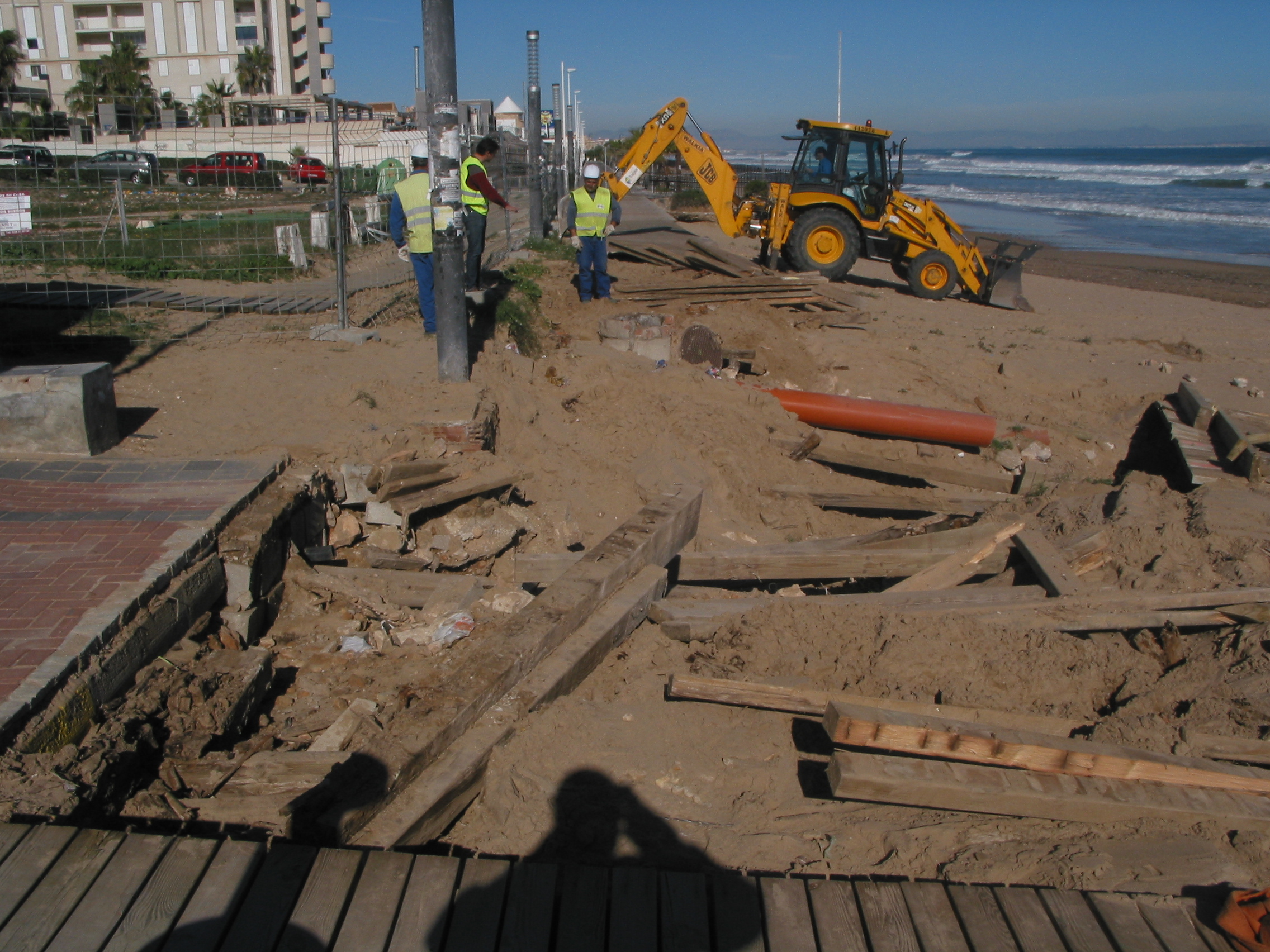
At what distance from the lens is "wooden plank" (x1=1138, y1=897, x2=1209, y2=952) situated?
7.91 feet

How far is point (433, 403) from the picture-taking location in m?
6.63

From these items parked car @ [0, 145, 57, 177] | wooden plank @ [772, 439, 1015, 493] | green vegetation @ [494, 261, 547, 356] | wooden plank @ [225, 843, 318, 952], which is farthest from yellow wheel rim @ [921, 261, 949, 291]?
wooden plank @ [225, 843, 318, 952]

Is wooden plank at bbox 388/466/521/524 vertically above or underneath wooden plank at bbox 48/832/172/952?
above

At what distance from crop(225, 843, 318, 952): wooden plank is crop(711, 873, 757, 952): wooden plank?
858mm

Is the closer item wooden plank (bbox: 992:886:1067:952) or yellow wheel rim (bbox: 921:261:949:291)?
wooden plank (bbox: 992:886:1067:952)

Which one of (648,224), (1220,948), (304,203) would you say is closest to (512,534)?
(1220,948)

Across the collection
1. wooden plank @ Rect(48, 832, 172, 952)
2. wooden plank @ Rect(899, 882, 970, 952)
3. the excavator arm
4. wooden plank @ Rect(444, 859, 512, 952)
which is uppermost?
the excavator arm

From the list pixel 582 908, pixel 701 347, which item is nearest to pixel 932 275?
pixel 701 347

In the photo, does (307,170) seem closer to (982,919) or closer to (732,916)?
(732,916)

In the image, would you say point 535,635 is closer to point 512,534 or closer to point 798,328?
point 512,534

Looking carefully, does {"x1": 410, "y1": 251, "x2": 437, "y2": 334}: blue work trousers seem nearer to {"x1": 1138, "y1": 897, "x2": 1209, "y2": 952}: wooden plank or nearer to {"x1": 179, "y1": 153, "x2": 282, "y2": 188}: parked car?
{"x1": 179, "y1": 153, "x2": 282, "y2": 188}: parked car

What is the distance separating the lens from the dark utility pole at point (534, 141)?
1559cm

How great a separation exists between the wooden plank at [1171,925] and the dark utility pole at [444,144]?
5674 mm

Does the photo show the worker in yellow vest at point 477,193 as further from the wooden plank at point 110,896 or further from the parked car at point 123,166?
the wooden plank at point 110,896
